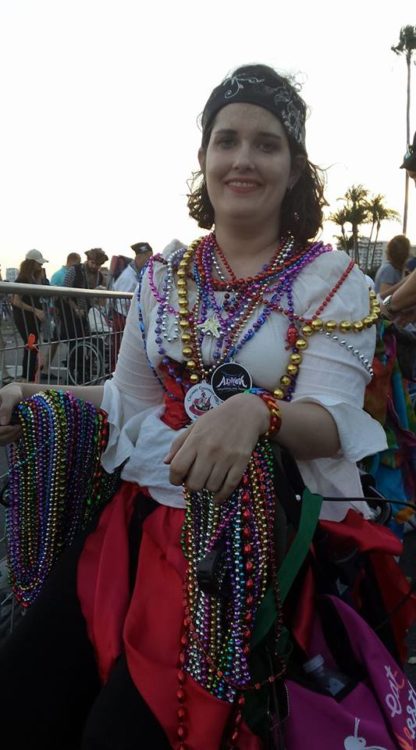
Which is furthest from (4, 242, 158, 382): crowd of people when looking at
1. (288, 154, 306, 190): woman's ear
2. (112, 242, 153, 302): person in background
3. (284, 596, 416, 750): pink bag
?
(112, 242, 153, 302): person in background

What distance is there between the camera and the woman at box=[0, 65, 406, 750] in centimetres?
117

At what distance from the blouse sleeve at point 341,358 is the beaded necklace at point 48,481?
22.0 inches

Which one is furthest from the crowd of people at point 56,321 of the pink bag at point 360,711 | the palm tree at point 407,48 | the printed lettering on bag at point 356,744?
the palm tree at point 407,48

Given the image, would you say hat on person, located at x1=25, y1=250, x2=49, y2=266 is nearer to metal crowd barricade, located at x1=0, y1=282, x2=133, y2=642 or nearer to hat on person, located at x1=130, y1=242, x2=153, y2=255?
hat on person, located at x1=130, y1=242, x2=153, y2=255

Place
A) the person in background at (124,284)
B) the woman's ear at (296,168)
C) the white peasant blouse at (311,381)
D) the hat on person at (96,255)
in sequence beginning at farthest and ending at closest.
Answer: the hat on person at (96,255) < the person in background at (124,284) < the woman's ear at (296,168) < the white peasant blouse at (311,381)

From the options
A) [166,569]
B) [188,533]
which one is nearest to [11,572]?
[166,569]

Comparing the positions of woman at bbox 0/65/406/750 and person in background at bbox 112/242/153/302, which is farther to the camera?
person in background at bbox 112/242/153/302

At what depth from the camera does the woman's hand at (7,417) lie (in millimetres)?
1529

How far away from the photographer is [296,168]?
1.77 metres

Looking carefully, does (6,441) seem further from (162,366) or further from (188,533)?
(188,533)

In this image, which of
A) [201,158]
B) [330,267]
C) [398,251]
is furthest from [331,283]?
[398,251]

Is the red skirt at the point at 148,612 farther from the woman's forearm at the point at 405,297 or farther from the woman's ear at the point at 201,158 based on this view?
the woman's forearm at the point at 405,297

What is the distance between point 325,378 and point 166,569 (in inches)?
22.1

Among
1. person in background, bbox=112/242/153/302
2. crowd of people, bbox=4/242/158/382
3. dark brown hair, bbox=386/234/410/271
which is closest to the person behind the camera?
crowd of people, bbox=4/242/158/382
